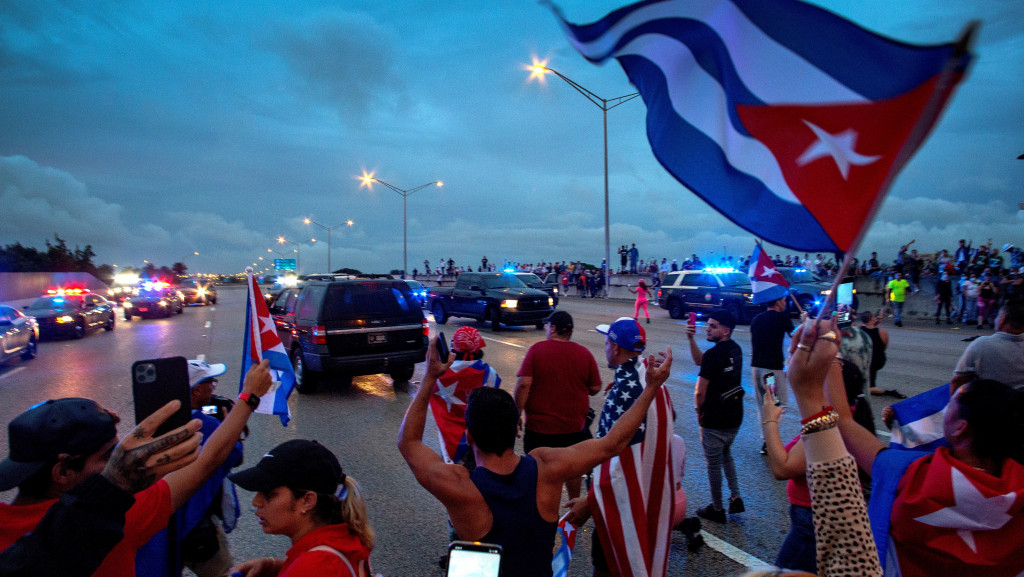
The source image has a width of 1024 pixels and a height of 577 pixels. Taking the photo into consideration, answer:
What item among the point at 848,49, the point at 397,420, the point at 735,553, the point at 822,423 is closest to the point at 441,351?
the point at 822,423

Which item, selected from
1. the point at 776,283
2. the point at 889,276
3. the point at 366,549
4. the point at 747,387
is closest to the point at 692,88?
the point at 366,549

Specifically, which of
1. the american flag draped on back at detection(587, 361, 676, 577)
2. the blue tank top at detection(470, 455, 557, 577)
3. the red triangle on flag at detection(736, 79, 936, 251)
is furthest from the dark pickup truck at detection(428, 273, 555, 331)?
the red triangle on flag at detection(736, 79, 936, 251)

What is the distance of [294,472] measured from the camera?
192cm

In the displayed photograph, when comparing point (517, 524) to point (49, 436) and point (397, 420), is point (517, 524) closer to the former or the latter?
point (49, 436)

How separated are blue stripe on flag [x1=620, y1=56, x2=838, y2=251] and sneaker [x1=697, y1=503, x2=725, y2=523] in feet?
9.84

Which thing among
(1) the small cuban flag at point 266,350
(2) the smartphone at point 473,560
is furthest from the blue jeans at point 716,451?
(1) the small cuban flag at point 266,350

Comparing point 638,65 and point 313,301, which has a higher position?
point 638,65

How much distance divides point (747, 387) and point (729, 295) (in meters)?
11.6

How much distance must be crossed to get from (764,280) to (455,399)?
3.51 m

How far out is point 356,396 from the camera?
912 centimetres

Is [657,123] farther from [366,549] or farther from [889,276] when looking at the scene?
[889,276]

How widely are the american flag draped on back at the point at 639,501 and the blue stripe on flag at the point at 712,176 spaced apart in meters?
1.34

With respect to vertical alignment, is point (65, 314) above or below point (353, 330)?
below

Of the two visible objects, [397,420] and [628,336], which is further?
[397,420]
